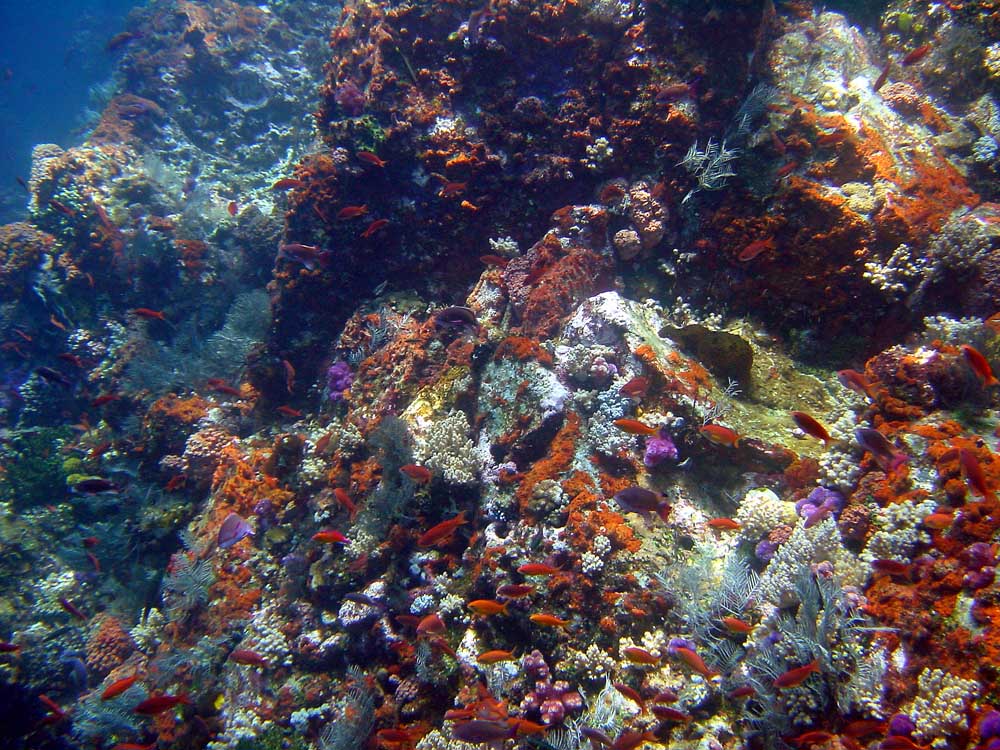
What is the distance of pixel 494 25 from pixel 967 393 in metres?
6.78

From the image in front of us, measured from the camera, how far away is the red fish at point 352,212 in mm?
6414

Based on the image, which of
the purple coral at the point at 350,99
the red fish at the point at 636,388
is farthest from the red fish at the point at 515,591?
the purple coral at the point at 350,99

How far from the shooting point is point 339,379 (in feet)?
23.3

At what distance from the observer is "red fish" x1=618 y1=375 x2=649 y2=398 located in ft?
14.9

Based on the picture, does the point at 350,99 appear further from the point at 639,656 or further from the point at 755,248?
the point at 639,656

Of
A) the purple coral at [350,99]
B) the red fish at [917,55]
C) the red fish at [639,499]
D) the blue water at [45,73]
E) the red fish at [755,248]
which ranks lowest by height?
the red fish at [639,499]

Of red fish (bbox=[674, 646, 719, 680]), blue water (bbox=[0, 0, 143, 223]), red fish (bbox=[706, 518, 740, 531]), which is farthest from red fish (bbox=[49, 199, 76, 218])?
red fish (bbox=[674, 646, 719, 680])

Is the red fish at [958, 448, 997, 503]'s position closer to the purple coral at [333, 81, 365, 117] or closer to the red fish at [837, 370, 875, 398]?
the red fish at [837, 370, 875, 398]

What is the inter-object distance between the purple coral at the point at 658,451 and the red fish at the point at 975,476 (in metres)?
1.99

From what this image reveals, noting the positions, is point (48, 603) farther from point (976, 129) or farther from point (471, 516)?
point (976, 129)

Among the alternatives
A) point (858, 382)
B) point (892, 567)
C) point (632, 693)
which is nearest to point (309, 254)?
point (632, 693)

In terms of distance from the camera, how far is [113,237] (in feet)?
36.0

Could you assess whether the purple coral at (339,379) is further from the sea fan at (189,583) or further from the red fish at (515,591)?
the red fish at (515,591)

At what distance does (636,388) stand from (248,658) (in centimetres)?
481
